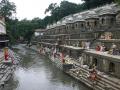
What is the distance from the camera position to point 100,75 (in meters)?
26.1

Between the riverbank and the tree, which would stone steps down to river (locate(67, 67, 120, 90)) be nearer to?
the riverbank

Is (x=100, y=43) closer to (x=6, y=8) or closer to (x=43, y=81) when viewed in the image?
A: (x=43, y=81)

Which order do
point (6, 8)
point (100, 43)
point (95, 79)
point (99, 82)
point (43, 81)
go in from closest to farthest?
point (99, 82), point (95, 79), point (43, 81), point (100, 43), point (6, 8)

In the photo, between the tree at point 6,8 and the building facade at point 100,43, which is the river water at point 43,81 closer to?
the building facade at point 100,43

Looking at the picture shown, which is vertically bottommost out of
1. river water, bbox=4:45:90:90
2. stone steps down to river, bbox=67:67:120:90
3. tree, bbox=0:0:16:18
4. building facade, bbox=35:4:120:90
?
river water, bbox=4:45:90:90

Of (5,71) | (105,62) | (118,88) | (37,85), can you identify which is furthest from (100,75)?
(5,71)

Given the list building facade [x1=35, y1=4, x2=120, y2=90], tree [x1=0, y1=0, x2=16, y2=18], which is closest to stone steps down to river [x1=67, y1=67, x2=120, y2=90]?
building facade [x1=35, y1=4, x2=120, y2=90]

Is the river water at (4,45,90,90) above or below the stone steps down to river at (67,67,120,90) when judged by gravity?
below

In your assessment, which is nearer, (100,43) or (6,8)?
(100,43)

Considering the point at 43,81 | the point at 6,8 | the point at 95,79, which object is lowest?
the point at 43,81

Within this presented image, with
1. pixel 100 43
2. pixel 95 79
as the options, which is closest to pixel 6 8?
pixel 100 43

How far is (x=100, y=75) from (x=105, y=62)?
1782mm

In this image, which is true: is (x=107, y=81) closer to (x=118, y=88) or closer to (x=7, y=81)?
(x=118, y=88)

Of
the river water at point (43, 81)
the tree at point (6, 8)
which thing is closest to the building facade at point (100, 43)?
the river water at point (43, 81)
